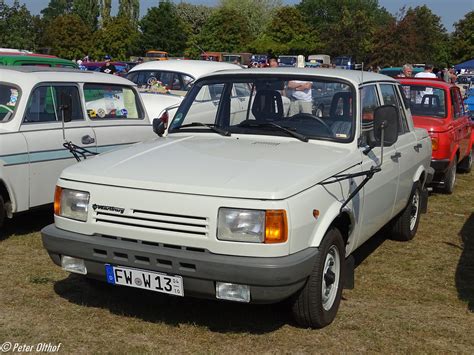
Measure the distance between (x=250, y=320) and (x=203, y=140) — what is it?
1548mm

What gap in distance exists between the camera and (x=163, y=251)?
398 centimetres

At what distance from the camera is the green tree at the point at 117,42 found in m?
67.8

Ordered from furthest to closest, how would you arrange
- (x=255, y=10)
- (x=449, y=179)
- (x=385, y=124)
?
(x=255, y=10)
(x=449, y=179)
(x=385, y=124)

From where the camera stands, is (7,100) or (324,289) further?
(7,100)

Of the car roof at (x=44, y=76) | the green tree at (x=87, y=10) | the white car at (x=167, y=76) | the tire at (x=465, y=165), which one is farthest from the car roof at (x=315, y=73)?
the green tree at (x=87, y=10)

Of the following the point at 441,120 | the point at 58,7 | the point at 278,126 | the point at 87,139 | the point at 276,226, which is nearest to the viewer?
the point at 276,226


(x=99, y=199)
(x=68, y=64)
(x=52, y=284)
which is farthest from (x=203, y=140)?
(x=68, y=64)

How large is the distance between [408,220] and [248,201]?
3.62 m

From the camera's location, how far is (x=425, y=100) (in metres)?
9.80

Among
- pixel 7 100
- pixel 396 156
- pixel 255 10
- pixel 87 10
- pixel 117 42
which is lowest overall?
pixel 117 42

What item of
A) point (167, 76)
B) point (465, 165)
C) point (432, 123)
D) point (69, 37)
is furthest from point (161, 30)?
point (432, 123)

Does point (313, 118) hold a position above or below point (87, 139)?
above

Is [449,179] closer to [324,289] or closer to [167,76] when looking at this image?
[167,76]

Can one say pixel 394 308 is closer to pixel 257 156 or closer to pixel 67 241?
pixel 257 156
